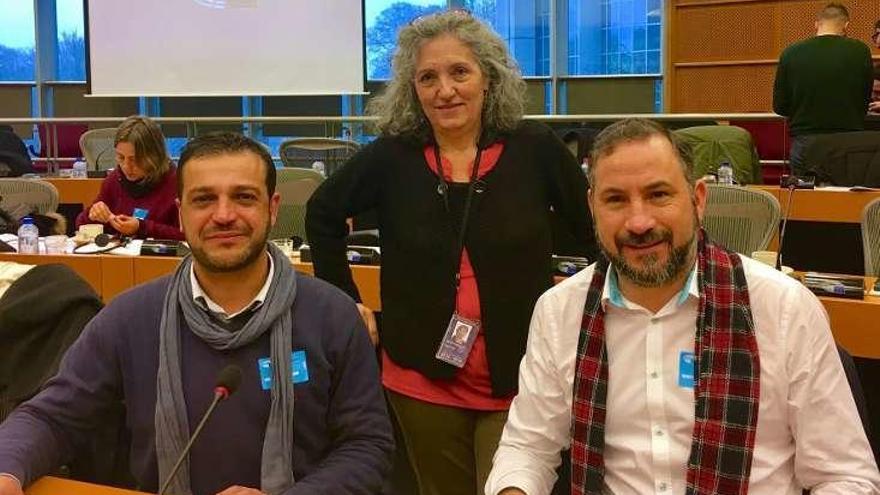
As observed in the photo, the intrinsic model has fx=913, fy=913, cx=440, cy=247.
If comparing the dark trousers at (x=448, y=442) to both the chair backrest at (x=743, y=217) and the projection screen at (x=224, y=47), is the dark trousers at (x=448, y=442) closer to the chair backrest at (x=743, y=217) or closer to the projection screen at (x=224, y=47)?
the chair backrest at (x=743, y=217)

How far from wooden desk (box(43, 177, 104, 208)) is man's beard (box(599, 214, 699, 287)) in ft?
16.9

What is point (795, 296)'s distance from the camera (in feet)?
5.01

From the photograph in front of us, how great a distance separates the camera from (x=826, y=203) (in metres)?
4.71

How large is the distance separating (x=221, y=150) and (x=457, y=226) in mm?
581

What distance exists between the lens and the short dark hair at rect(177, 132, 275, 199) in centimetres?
175

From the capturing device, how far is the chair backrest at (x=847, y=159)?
4859 mm

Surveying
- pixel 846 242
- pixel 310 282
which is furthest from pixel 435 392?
pixel 846 242

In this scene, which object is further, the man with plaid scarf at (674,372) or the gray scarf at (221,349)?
the gray scarf at (221,349)

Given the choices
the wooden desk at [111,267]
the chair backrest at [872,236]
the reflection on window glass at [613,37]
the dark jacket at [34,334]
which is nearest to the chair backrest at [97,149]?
the wooden desk at [111,267]

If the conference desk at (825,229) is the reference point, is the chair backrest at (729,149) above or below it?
above

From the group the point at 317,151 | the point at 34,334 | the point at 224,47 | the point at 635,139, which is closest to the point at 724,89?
the point at 317,151

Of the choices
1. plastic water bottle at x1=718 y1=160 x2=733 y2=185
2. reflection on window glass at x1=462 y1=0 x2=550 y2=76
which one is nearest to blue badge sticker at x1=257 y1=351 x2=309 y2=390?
plastic water bottle at x1=718 y1=160 x2=733 y2=185

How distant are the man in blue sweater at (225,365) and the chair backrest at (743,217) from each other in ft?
7.37

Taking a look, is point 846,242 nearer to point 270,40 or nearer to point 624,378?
point 624,378
